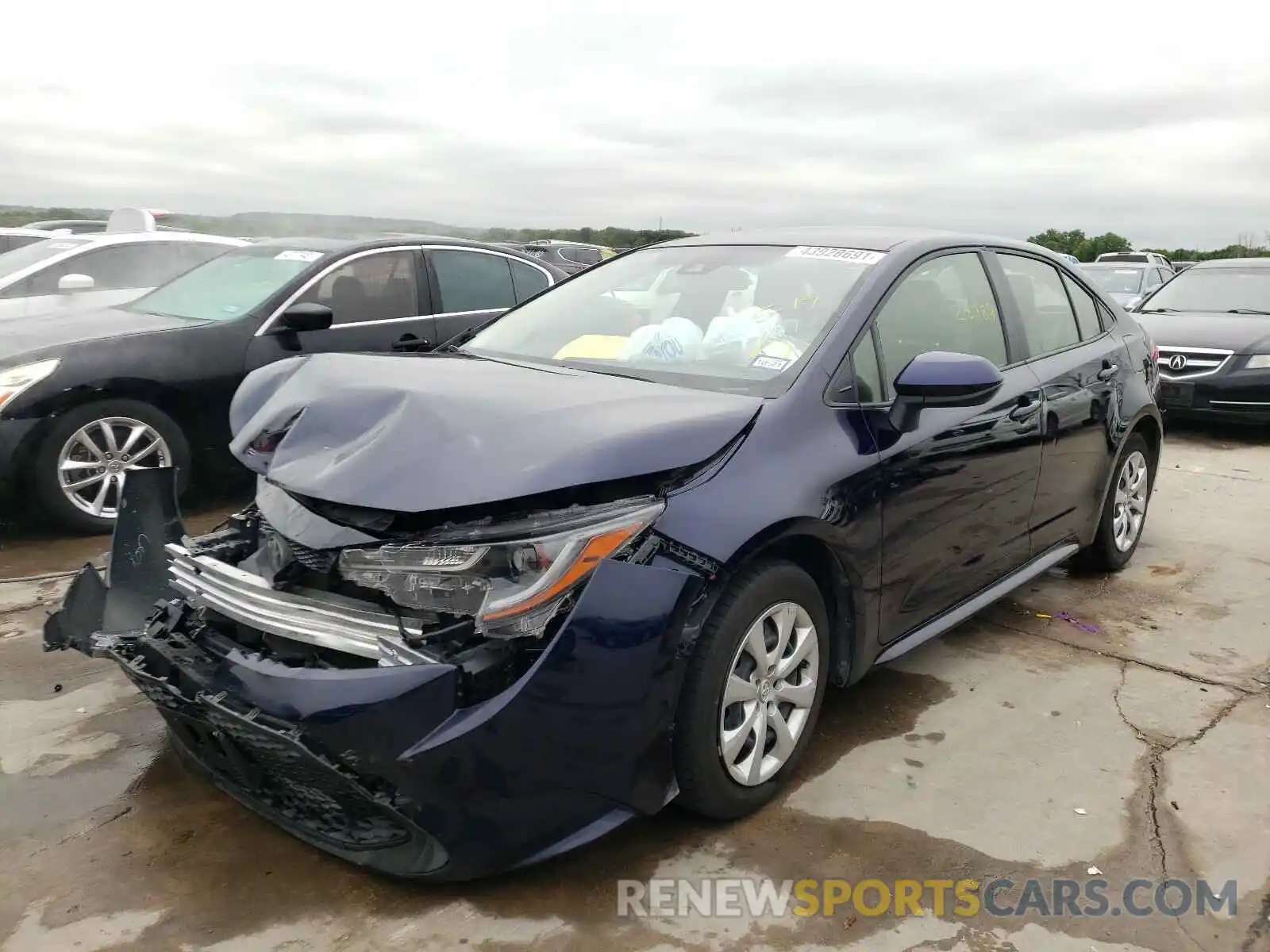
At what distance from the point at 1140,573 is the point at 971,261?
2.20m

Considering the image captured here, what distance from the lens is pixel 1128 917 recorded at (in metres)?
2.41

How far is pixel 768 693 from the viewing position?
2.69 m

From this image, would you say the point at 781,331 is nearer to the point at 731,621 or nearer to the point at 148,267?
the point at 731,621

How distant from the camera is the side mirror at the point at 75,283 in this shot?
739 cm

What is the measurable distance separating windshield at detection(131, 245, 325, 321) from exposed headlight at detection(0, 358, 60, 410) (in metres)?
0.94

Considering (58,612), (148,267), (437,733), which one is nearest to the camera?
(437,733)

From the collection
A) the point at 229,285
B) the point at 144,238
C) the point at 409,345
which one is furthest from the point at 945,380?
the point at 144,238

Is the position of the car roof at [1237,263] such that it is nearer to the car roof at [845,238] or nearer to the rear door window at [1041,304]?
the rear door window at [1041,304]

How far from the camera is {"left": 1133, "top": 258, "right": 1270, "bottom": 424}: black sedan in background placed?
8367mm

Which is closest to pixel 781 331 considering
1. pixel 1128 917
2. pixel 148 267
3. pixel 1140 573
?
pixel 1128 917

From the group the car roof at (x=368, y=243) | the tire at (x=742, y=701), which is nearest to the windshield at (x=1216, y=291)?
the car roof at (x=368, y=243)

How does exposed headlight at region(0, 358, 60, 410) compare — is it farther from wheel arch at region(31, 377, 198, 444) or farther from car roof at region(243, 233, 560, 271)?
car roof at region(243, 233, 560, 271)

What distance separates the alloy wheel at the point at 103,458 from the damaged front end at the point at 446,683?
297cm

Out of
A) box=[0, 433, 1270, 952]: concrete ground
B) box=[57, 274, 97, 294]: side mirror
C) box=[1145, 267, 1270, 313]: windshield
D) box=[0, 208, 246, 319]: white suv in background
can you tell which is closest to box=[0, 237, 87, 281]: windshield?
box=[0, 208, 246, 319]: white suv in background
